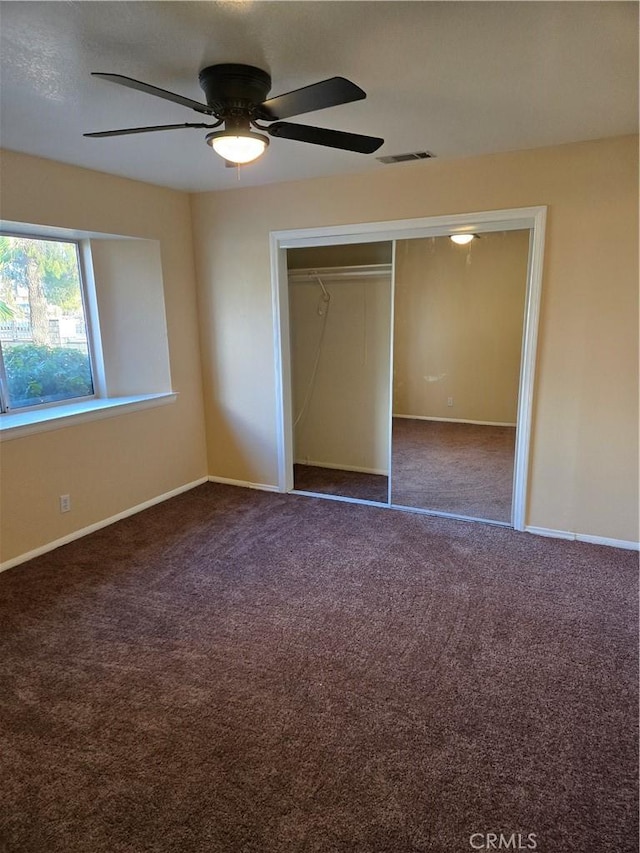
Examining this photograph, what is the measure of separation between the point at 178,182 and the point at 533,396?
3.00 meters

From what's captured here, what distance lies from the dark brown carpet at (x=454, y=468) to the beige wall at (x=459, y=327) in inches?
A: 4.8

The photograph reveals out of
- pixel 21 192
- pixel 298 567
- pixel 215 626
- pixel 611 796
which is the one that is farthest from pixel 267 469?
pixel 611 796

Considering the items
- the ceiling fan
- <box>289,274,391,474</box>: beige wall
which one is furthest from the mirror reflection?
the ceiling fan

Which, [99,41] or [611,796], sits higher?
[99,41]

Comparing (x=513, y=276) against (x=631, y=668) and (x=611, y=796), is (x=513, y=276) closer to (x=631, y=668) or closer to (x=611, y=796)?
(x=631, y=668)

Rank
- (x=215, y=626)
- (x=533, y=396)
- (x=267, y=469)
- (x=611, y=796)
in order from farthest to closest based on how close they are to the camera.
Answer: (x=267, y=469) < (x=533, y=396) < (x=215, y=626) < (x=611, y=796)

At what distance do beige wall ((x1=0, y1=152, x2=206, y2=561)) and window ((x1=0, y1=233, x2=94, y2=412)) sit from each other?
0.43 meters

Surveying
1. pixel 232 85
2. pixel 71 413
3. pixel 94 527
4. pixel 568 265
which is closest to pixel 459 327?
pixel 568 265

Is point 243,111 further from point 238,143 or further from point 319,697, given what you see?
point 319,697

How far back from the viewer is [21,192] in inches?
118

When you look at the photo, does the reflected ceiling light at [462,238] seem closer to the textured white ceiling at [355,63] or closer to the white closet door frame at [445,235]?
the white closet door frame at [445,235]

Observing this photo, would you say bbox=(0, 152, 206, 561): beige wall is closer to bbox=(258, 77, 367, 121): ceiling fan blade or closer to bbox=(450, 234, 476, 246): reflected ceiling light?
bbox=(258, 77, 367, 121): ceiling fan blade

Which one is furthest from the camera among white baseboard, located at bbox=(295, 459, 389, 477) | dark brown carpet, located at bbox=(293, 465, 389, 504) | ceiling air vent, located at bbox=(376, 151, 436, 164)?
white baseboard, located at bbox=(295, 459, 389, 477)

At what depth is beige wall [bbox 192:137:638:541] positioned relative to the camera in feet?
9.71
